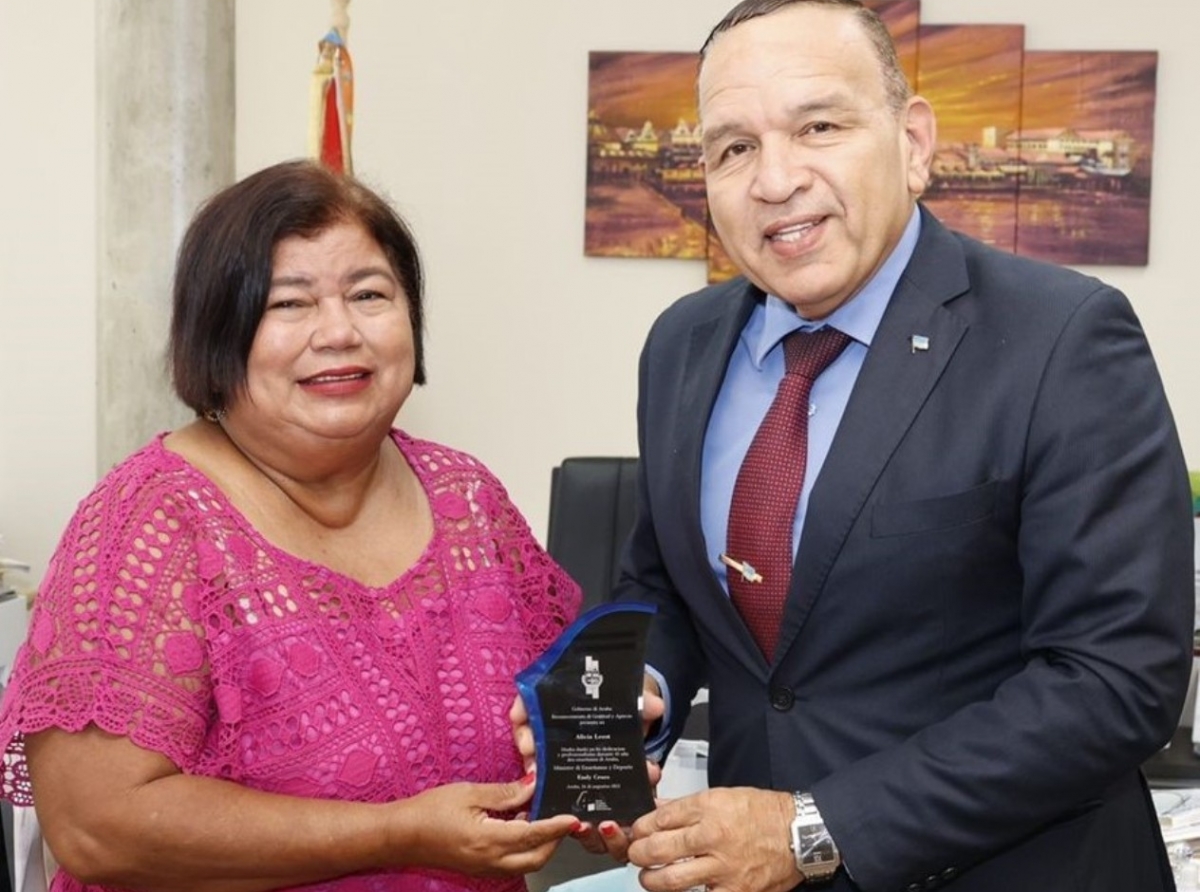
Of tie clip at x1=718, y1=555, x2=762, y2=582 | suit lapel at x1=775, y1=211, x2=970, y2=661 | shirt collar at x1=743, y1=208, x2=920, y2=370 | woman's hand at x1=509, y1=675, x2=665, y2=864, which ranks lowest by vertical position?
woman's hand at x1=509, y1=675, x2=665, y2=864

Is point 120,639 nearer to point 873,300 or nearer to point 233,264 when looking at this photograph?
point 233,264

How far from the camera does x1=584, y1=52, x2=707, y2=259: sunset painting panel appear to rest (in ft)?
15.7

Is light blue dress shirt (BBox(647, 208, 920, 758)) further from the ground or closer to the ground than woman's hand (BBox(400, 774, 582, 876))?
further from the ground

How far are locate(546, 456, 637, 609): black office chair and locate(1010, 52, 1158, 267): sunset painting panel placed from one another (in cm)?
189

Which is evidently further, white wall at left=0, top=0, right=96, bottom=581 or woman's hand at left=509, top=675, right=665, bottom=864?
white wall at left=0, top=0, right=96, bottom=581

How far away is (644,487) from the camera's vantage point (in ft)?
6.57

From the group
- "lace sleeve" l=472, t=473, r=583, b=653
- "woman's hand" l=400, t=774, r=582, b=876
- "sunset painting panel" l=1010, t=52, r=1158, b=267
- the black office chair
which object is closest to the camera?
"woman's hand" l=400, t=774, r=582, b=876

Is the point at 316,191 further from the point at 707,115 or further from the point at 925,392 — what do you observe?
the point at 925,392

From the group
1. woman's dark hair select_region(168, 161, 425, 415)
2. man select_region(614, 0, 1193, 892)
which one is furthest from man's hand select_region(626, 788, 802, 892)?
woman's dark hair select_region(168, 161, 425, 415)

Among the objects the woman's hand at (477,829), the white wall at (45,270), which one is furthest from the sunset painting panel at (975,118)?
the woman's hand at (477,829)

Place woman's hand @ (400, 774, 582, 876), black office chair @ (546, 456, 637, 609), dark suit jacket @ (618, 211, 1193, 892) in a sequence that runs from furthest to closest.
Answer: black office chair @ (546, 456, 637, 609), woman's hand @ (400, 774, 582, 876), dark suit jacket @ (618, 211, 1193, 892)

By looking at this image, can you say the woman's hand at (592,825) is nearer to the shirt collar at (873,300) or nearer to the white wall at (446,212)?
the shirt collar at (873,300)

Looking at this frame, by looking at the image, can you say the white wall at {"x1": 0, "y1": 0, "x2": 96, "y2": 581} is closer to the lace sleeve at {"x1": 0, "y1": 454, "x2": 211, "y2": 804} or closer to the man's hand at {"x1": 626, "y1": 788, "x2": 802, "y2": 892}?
the lace sleeve at {"x1": 0, "y1": 454, "x2": 211, "y2": 804}

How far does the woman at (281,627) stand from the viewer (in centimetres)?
164
